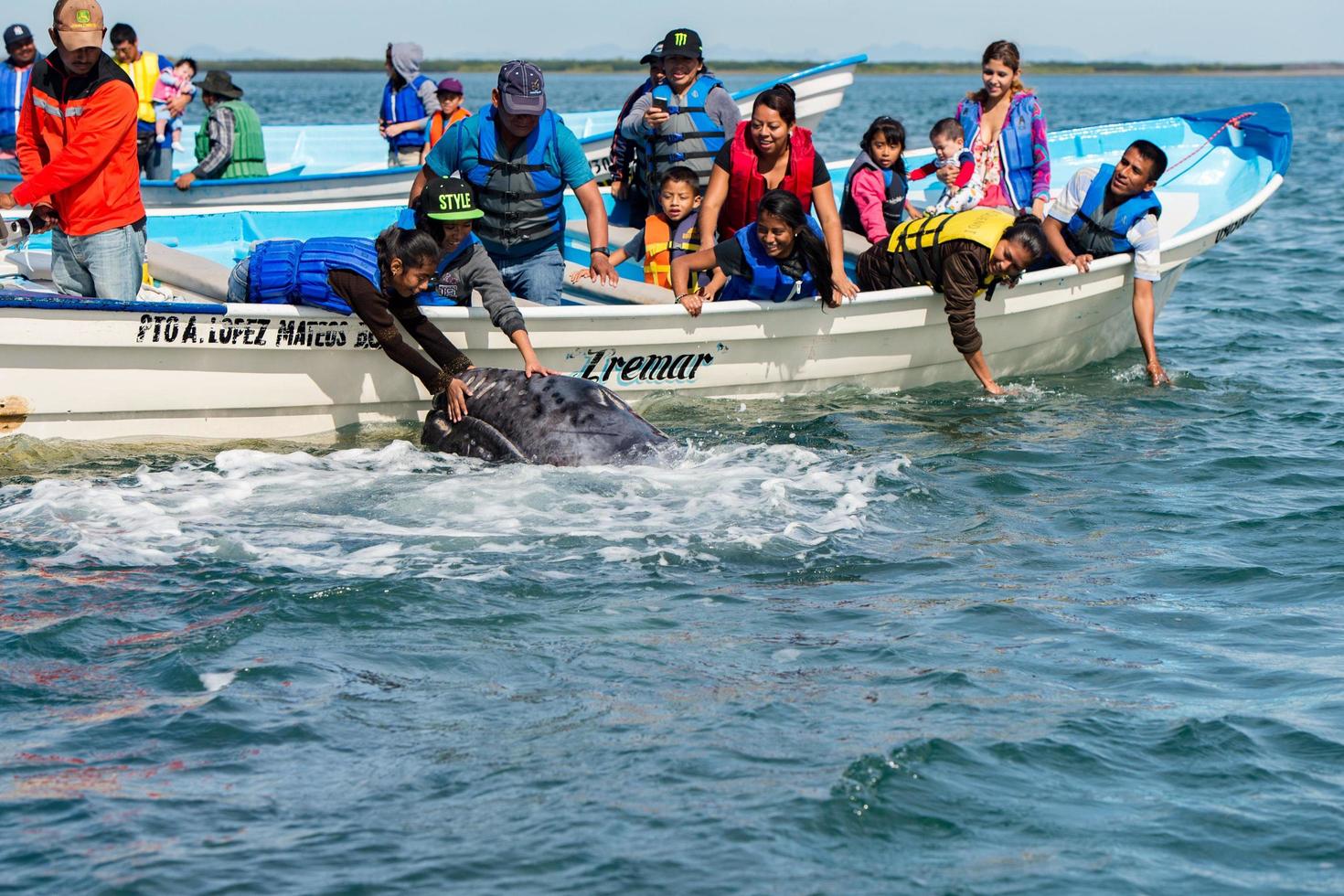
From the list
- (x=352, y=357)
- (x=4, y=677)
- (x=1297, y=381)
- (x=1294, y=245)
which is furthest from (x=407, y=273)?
(x=1294, y=245)

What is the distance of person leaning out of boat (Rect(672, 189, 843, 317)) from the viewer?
9.03m

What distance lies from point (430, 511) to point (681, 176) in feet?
12.4

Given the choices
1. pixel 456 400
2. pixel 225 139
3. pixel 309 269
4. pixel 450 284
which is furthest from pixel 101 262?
pixel 225 139

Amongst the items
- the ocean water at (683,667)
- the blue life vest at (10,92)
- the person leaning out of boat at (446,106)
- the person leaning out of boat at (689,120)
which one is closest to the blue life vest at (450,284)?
the ocean water at (683,667)

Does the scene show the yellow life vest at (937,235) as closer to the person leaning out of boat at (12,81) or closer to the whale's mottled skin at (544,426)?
the whale's mottled skin at (544,426)

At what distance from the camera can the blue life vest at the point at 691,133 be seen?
10.4 meters

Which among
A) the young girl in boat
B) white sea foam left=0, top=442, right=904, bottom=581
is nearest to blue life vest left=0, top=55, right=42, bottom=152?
white sea foam left=0, top=442, right=904, bottom=581

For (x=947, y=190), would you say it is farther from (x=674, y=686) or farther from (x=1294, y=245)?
(x=1294, y=245)

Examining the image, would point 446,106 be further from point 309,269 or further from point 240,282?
point 309,269

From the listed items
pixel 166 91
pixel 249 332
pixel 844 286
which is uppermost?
pixel 166 91

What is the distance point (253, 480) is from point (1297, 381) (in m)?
7.88

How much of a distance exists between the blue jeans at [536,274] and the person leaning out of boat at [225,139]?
6.60 metres

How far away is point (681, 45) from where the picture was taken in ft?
33.3

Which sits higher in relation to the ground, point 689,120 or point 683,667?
point 689,120
